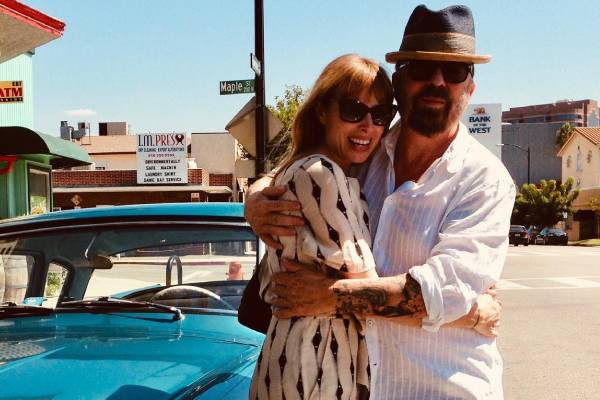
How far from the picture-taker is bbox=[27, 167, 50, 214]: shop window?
12.9 meters

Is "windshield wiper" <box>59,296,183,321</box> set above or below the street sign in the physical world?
below

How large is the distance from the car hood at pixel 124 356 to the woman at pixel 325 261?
1.20ft

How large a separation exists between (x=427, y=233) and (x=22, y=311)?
1.80 m

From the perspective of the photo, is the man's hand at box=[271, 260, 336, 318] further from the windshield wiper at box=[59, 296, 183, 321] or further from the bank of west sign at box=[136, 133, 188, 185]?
the bank of west sign at box=[136, 133, 188, 185]

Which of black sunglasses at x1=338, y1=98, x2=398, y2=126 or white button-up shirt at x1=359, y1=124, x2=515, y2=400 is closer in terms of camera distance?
white button-up shirt at x1=359, y1=124, x2=515, y2=400

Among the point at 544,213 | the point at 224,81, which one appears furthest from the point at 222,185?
the point at 224,81

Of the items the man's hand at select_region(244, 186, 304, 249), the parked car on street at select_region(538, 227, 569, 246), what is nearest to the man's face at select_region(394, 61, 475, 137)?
the man's hand at select_region(244, 186, 304, 249)

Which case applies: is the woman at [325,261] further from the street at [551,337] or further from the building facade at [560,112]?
the building facade at [560,112]

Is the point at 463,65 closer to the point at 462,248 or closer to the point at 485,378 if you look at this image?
the point at 462,248

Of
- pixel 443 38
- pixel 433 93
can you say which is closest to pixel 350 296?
pixel 433 93

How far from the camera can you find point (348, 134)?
1.79m

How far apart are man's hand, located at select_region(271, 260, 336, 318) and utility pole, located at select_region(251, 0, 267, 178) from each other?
7194 mm

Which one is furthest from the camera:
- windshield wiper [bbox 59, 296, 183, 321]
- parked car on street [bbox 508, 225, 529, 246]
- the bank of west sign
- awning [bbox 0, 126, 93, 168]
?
parked car on street [bbox 508, 225, 529, 246]

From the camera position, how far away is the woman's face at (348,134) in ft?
5.82
